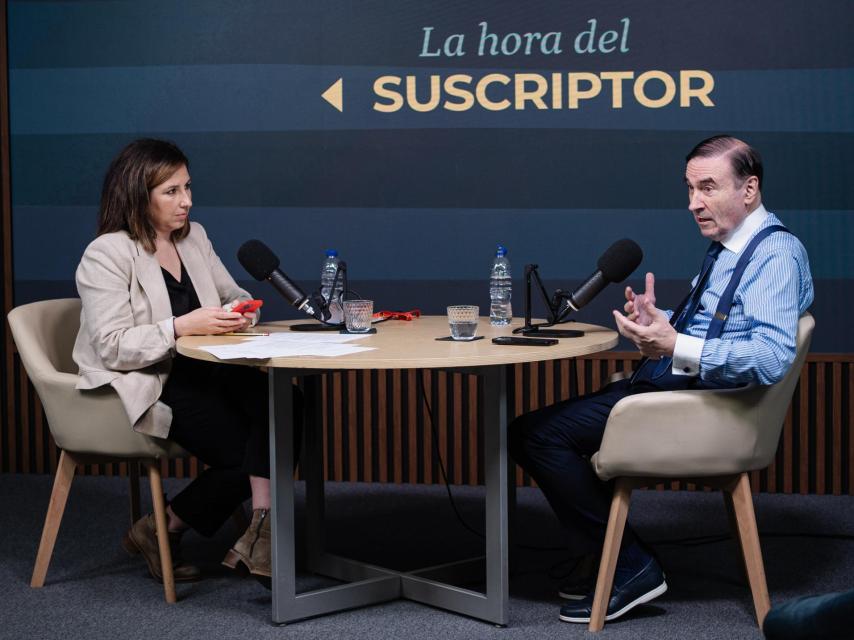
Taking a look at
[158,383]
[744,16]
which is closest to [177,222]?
[158,383]

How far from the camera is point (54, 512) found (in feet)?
11.4

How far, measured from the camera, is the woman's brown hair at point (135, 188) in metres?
3.47

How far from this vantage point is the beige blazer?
3.26m

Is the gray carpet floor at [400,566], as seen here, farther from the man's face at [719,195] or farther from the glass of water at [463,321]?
the man's face at [719,195]

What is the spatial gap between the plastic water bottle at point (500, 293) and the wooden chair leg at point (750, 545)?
3.30 feet

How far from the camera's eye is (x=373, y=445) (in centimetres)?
501

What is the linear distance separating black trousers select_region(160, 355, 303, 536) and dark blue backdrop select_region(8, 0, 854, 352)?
140 centimetres

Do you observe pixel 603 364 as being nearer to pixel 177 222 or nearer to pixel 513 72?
pixel 513 72

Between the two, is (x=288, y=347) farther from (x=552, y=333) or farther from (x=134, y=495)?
(x=134, y=495)

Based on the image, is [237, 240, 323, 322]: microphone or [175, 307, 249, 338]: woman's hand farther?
[237, 240, 323, 322]: microphone

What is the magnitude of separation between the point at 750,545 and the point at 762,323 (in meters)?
0.64

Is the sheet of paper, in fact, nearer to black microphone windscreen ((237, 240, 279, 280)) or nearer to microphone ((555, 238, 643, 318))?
black microphone windscreen ((237, 240, 279, 280))

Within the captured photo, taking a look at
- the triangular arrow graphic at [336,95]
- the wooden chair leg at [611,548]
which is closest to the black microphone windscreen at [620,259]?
the wooden chair leg at [611,548]

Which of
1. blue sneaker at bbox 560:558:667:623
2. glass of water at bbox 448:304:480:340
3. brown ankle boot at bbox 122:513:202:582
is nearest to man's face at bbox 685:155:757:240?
glass of water at bbox 448:304:480:340
